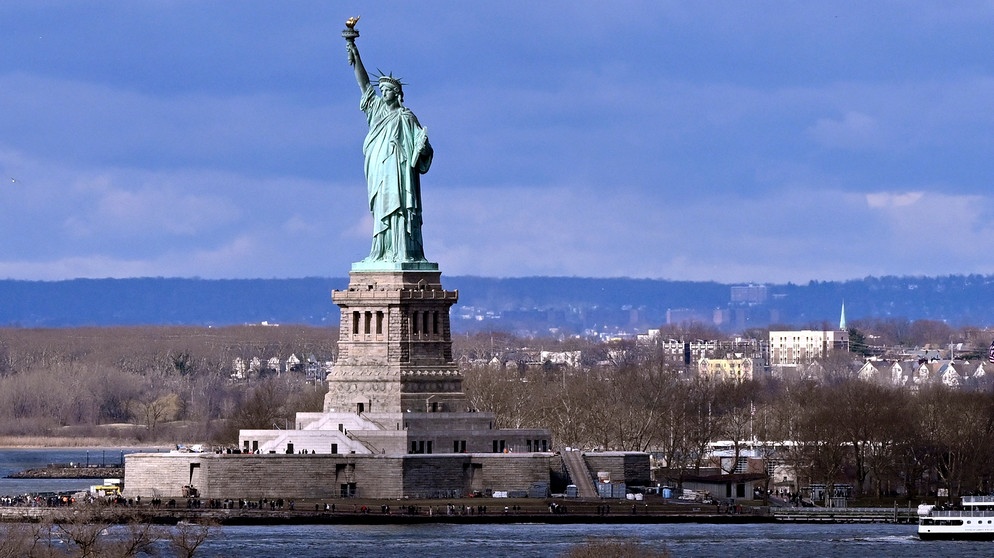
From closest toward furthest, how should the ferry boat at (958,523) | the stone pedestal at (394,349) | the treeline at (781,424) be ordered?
the ferry boat at (958,523) → the stone pedestal at (394,349) → the treeline at (781,424)

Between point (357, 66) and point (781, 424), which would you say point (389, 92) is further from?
point (781, 424)

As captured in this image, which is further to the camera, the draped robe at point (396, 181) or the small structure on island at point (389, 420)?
the draped robe at point (396, 181)

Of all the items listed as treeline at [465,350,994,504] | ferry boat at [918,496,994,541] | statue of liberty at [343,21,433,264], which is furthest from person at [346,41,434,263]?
ferry boat at [918,496,994,541]

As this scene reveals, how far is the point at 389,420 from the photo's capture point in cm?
10250

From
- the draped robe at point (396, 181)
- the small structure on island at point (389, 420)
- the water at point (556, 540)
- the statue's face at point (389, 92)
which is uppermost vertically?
the statue's face at point (389, 92)

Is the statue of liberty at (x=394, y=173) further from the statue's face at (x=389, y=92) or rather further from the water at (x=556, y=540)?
the water at (x=556, y=540)

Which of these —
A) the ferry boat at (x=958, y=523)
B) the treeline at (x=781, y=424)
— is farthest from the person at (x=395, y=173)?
the ferry boat at (x=958, y=523)

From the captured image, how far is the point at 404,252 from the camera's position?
4161 inches

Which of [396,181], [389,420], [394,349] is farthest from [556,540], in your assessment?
[396,181]

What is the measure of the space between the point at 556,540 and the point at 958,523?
14.8 meters

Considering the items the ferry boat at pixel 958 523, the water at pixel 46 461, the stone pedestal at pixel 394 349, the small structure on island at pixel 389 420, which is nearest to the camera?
the ferry boat at pixel 958 523

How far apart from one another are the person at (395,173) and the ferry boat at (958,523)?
21286mm

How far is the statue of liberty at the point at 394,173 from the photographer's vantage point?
10575 centimetres

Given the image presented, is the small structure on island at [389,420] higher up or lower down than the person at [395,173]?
lower down
